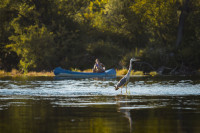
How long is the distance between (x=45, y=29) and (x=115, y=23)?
9666mm

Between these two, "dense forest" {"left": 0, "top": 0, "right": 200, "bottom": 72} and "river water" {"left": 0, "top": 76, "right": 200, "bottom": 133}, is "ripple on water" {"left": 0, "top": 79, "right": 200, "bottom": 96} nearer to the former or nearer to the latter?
"river water" {"left": 0, "top": 76, "right": 200, "bottom": 133}

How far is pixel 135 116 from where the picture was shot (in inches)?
523

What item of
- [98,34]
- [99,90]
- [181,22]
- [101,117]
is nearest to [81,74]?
[181,22]

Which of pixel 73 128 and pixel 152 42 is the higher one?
pixel 152 42

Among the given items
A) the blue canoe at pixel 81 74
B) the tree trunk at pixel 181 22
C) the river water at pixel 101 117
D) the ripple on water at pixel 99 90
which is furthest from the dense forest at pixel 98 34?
the river water at pixel 101 117

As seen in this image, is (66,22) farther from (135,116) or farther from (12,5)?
(135,116)

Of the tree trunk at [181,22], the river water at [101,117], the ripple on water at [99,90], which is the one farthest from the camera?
the tree trunk at [181,22]

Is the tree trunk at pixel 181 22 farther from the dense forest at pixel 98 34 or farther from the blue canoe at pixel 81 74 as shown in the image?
the blue canoe at pixel 81 74

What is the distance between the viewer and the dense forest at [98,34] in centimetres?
5156

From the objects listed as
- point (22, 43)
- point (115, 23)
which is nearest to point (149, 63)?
point (115, 23)

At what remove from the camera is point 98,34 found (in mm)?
59812

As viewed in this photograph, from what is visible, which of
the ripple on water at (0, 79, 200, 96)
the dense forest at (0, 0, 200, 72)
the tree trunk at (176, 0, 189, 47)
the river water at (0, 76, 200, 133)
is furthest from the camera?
the tree trunk at (176, 0, 189, 47)

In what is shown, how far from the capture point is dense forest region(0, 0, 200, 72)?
51.6m

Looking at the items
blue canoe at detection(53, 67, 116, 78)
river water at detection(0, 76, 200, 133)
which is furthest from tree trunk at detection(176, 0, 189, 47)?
river water at detection(0, 76, 200, 133)
